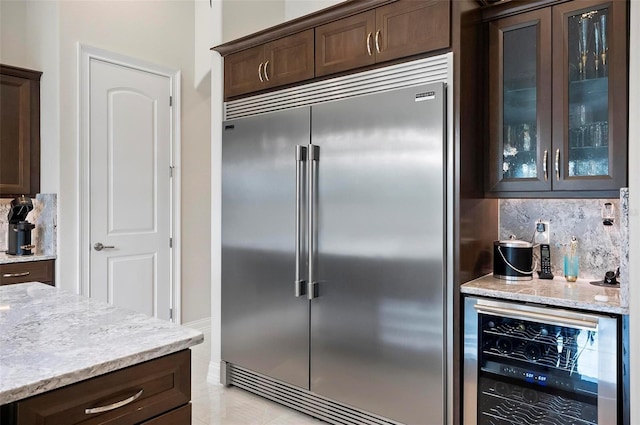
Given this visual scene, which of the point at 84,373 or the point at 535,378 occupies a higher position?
the point at 84,373

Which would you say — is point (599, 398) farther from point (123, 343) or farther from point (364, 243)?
point (123, 343)

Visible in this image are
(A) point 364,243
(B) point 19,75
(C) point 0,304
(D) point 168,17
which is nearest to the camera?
(C) point 0,304

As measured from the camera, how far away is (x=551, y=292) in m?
2.13

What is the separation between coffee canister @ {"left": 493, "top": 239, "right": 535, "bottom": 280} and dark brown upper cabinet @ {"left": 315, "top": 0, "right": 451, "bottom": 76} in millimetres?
1087

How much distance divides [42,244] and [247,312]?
1.92m

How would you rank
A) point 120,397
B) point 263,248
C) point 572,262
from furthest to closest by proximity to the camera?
point 263,248 → point 572,262 → point 120,397

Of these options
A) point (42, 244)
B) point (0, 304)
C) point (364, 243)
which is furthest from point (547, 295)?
point (42, 244)

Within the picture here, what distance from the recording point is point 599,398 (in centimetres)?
193

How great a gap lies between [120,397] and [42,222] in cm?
295

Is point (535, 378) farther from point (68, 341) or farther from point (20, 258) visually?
point (20, 258)

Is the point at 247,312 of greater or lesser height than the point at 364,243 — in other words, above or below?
below

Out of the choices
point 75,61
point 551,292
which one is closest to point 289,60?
point 75,61

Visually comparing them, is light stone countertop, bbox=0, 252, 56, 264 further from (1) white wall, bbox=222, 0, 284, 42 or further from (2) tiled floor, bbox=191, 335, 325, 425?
(1) white wall, bbox=222, 0, 284, 42

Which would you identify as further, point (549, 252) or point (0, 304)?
point (549, 252)
